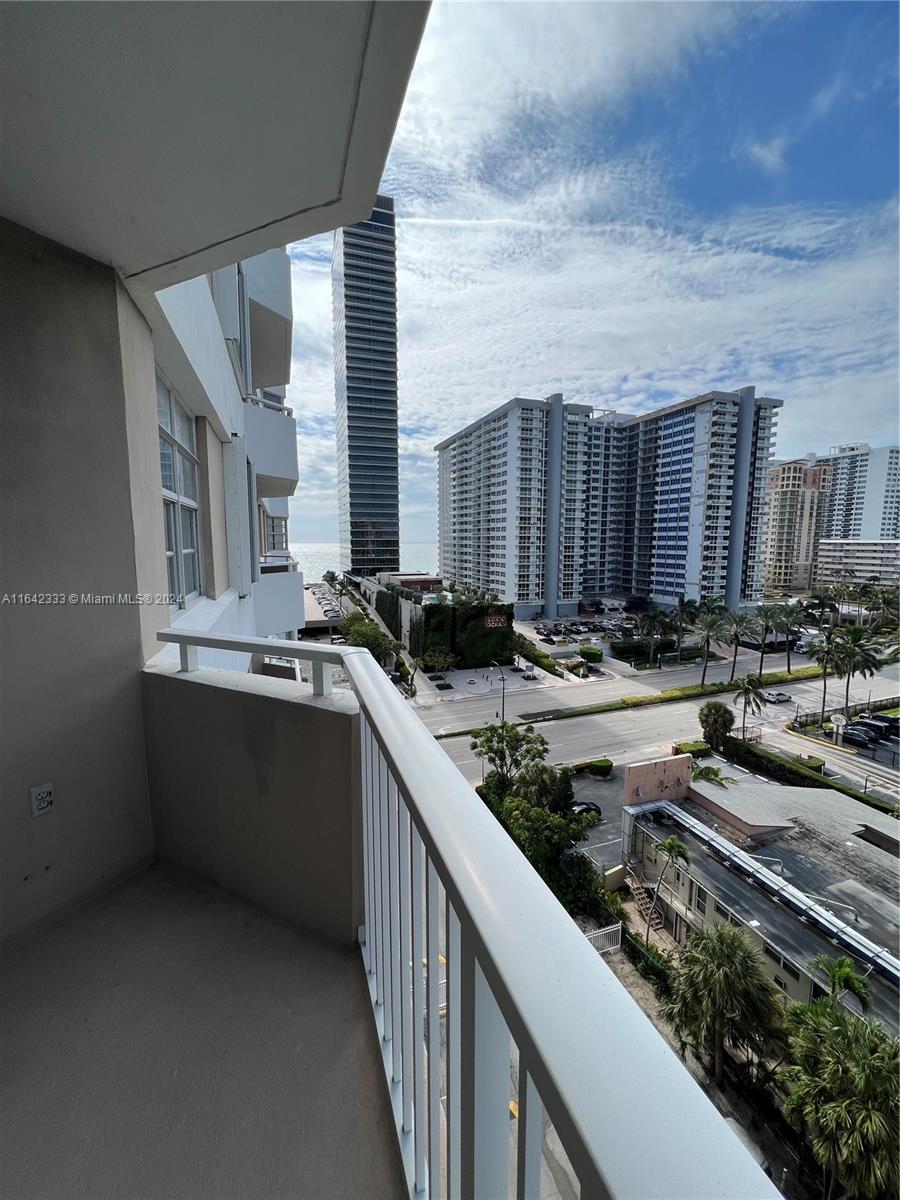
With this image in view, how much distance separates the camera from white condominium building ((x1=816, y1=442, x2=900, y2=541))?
3369 cm

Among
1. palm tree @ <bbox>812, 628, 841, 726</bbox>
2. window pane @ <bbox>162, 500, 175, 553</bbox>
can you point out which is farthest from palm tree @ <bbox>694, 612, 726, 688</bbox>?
window pane @ <bbox>162, 500, 175, 553</bbox>

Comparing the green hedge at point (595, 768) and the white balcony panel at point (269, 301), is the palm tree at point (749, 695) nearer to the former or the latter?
the green hedge at point (595, 768)

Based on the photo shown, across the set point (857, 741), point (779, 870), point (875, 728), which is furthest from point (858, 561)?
point (779, 870)

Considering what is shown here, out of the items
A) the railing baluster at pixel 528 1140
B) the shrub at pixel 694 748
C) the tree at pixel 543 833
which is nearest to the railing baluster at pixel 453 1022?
the railing baluster at pixel 528 1140

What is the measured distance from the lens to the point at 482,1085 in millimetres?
506

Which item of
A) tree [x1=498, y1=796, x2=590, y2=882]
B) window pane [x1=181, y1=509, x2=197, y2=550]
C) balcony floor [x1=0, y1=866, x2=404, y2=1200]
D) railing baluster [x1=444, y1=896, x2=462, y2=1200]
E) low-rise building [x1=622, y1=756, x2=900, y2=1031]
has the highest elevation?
window pane [x1=181, y1=509, x2=197, y2=550]

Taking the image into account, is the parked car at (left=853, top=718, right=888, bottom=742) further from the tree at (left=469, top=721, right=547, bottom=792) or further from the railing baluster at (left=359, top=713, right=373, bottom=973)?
the railing baluster at (left=359, top=713, right=373, bottom=973)

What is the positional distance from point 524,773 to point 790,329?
24073 millimetres

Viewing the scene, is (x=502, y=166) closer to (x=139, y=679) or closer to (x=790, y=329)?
(x=139, y=679)

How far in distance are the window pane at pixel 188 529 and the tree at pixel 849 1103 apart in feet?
29.1

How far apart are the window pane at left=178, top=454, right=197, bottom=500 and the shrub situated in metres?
14.8

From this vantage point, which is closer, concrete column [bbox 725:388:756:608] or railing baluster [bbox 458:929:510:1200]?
railing baluster [bbox 458:929:510:1200]

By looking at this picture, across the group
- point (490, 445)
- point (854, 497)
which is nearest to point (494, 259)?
point (490, 445)

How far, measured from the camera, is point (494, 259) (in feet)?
18.1
